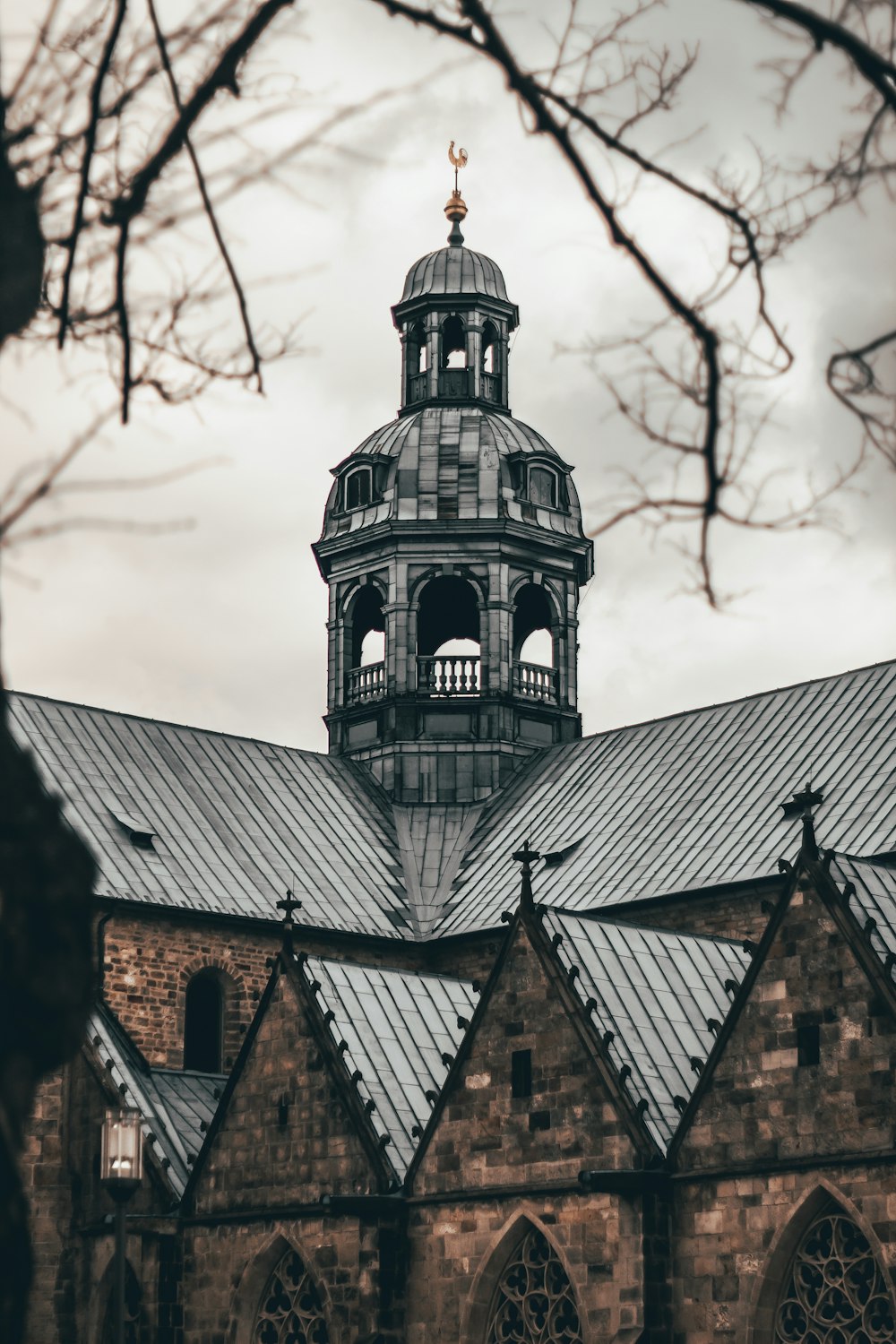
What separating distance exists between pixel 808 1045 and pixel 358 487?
80.9 feet

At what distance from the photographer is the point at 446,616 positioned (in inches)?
1863

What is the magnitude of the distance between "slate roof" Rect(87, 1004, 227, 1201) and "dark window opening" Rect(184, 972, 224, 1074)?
1.49 metres

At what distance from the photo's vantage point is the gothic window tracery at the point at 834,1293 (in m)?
22.4

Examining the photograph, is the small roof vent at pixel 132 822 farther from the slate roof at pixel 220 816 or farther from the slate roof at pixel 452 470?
the slate roof at pixel 452 470

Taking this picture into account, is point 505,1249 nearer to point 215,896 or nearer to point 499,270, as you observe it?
point 215,896

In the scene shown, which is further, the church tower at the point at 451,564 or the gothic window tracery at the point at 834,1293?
the church tower at the point at 451,564

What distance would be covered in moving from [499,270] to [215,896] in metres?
16.7

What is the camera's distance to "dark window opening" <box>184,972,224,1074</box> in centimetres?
3694

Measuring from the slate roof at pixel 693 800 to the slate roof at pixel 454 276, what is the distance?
10068 mm

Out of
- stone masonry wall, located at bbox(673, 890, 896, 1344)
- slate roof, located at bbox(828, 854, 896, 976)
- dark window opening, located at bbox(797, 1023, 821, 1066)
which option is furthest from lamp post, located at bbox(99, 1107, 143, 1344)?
slate roof, located at bbox(828, 854, 896, 976)

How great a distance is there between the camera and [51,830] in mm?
5816

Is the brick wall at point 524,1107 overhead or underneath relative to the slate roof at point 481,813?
underneath

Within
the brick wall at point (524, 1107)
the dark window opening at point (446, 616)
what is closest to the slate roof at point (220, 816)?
the dark window opening at point (446, 616)

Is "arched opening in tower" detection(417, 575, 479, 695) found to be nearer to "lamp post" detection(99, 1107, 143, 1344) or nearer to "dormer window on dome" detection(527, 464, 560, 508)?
"dormer window on dome" detection(527, 464, 560, 508)
